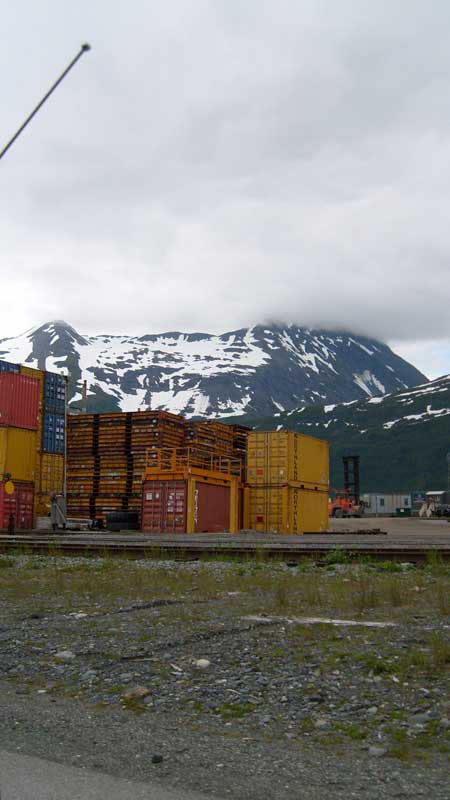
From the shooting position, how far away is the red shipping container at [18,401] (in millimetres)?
32844

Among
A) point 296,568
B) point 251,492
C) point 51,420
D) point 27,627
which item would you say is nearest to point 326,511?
point 251,492

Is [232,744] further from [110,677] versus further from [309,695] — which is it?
[110,677]

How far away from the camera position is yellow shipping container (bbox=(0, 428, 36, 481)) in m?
32.2

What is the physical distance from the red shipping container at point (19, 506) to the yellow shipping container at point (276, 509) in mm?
11786

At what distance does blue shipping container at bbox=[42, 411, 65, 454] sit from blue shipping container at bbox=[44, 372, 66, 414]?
16.7 inches

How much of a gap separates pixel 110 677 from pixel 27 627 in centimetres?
253

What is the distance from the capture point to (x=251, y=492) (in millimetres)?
39469

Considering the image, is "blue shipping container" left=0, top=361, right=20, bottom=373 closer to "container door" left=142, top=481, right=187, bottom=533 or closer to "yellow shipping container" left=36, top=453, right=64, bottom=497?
"yellow shipping container" left=36, top=453, right=64, bottom=497

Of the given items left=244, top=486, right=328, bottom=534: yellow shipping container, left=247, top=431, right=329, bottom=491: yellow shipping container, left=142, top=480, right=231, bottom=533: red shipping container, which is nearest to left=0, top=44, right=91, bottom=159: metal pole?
left=142, top=480, right=231, bottom=533: red shipping container

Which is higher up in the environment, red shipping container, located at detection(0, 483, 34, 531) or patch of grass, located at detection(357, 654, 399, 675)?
red shipping container, located at detection(0, 483, 34, 531)

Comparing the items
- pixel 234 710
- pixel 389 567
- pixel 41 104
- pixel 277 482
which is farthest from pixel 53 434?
pixel 234 710

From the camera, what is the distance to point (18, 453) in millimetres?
33125

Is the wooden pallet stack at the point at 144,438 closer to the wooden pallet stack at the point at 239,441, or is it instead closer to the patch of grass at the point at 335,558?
the wooden pallet stack at the point at 239,441

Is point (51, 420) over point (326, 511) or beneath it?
over
